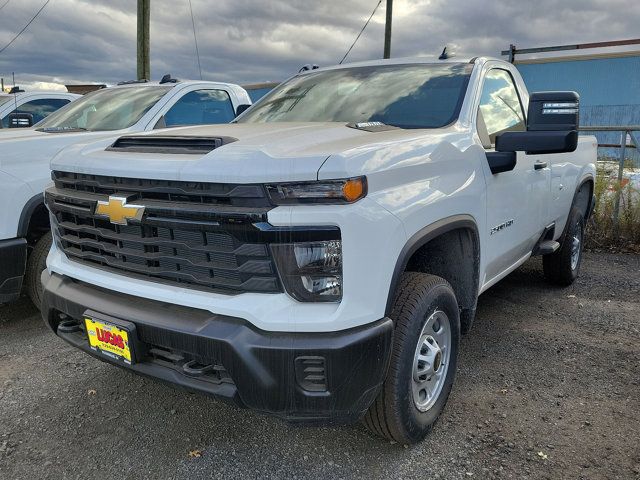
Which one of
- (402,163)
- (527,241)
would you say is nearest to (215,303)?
(402,163)

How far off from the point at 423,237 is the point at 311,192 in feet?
2.03

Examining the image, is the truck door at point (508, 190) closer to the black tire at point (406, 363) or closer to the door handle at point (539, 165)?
the door handle at point (539, 165)

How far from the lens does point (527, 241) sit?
13.2 feet

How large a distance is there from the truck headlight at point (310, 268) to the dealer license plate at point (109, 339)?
0.77 m

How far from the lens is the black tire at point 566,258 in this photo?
513 centimetres

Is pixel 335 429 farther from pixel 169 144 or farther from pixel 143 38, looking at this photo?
pixel 143 38

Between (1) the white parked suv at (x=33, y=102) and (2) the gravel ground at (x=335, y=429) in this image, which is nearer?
(2) the gravel ground at (x=335, y=429)

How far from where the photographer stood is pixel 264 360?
6.68ft

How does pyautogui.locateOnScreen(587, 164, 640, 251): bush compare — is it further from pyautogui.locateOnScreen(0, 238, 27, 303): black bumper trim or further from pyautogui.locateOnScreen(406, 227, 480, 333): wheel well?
pyautogui.locateOnScreen(0, 238, 27, 303): black bumper trim

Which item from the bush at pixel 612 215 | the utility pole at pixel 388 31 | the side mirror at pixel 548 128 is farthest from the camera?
the utility pole at pixel 388 31

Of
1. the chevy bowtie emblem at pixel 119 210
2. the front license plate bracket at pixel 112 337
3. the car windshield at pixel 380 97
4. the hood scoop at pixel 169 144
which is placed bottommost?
the front license plate bracket at pixel 112 337

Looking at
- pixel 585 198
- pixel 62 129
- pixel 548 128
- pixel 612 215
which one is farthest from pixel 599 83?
pixel 62 129

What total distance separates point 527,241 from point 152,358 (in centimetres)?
281

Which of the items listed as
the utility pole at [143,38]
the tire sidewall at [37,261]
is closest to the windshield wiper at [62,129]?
the tire sidewall at [37,261]
